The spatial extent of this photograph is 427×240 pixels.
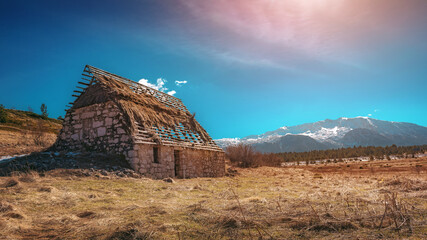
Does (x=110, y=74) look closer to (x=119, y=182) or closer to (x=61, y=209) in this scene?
(x=119, y=182)

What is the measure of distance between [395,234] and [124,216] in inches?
176

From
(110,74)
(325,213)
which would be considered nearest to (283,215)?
(325,213)

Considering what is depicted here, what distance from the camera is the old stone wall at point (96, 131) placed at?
41.9 feet

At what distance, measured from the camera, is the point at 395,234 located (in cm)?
344

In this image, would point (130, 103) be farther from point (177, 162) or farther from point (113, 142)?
point (177, 162)

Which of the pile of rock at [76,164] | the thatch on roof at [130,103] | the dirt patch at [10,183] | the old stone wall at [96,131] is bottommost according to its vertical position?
the dirt patch at [10,183]

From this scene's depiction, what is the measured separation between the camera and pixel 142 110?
1515cm

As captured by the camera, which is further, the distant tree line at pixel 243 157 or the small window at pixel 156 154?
the distant tree line at pixel 243 157

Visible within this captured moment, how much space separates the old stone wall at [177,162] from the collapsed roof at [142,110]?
0.41 meters

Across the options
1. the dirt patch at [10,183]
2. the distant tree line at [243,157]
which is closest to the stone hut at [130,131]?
the dirt patch at [10,183]

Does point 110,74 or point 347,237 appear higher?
point 110,74

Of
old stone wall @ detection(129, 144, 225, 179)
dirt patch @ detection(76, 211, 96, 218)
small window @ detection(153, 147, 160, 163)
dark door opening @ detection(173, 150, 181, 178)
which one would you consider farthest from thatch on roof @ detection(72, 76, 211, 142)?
dirt patch @ detection(76, 211, 96, 218)

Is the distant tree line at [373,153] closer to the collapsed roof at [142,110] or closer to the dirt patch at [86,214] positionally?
the collapsed roof at [142,110]

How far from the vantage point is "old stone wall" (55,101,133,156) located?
12773 millimetres
